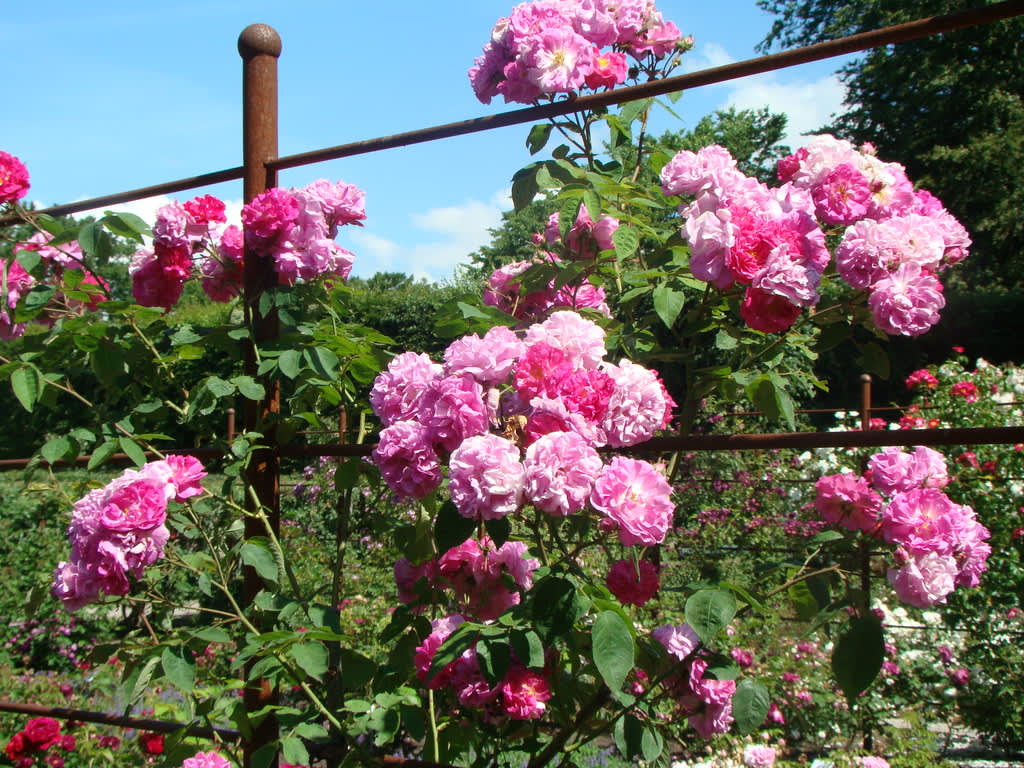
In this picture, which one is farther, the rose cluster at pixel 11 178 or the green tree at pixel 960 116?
the green tree at pixel 960 116

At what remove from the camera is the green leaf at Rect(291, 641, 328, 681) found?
3.84ft

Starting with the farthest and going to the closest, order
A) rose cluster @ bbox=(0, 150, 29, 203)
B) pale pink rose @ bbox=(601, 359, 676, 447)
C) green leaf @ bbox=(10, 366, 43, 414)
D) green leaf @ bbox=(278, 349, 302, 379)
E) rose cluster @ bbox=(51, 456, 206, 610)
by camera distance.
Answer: rose cluster @ bbox=(0, 150, 29, 203) → green leaf @ bbox=(10, 366, 43, 414) → green leaf @ bbox=(278, 349, 302, 379) → rose cluster @ bbox=(51, 456, 206, 610) → pale pink rose @ bbox=(601, 359, 676, 447)

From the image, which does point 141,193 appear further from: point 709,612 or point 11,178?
point 709,612

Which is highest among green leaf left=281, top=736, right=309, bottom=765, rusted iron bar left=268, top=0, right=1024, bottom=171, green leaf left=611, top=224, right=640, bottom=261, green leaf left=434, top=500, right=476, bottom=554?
rusted iron bar left=268, top=0, right=1024, bottom=171

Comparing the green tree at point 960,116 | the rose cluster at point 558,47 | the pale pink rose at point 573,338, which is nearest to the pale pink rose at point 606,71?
the rose cluster at point 558,47

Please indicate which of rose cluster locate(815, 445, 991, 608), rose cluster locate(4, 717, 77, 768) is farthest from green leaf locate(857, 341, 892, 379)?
rose cluster locate(4, 717, 77, 768)

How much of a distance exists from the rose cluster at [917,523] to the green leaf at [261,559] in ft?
2.67

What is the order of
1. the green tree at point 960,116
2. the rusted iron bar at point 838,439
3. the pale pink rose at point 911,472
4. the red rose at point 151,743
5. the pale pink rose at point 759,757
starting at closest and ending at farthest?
1. the rusted iron bar at point 838,439
2. the pale pink rose at point 911,472
3. the red rose at point 151,743
4. the pale pink rose at point 759,757
5. the green tree at point 960,116

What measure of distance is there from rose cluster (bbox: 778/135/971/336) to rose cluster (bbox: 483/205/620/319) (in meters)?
0.33

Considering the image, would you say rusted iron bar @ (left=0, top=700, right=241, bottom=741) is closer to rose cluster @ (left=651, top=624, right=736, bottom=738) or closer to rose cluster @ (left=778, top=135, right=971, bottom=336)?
rose cluster @ (left=651, top=624, right=736, bottom=738)

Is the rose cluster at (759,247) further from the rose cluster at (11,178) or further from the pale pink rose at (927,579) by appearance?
the rose cluster at (11,178)

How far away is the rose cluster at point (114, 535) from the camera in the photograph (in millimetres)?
1208

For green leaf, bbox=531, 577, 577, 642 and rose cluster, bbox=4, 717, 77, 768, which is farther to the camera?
→ rose cluster, bbox=4, 717, 77, 768

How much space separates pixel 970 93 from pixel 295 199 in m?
17.0
